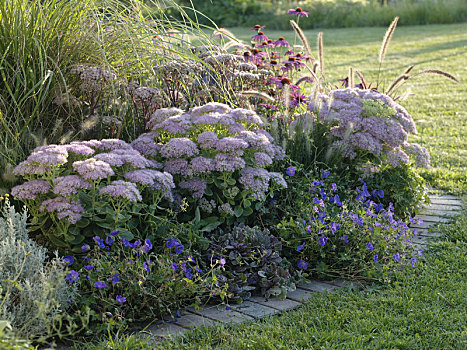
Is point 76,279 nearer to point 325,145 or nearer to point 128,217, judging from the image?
point 128,217

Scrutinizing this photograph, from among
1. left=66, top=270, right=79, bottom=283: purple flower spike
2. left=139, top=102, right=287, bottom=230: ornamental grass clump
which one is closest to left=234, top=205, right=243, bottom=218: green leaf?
left=139, top=102, right=287, bottom=230: ornamental grass clump

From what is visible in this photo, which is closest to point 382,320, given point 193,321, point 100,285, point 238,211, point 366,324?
point 366,324

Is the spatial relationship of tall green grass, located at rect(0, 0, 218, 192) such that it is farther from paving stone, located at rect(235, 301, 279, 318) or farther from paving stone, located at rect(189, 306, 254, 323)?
paving stone, located at rect(235, 301, 279, 318)

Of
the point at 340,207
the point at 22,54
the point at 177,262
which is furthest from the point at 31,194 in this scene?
the point at 340,207

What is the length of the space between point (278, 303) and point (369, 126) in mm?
1879

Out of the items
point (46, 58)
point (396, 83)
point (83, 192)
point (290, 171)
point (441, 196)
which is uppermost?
point (46, 58)

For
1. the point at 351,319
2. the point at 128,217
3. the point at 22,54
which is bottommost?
the point at 351,319

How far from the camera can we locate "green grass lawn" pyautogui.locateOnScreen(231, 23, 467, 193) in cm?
651

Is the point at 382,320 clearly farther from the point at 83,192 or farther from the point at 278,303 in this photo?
the point at 83,192

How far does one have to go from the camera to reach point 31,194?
3084mm

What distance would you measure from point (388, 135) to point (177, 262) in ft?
7.21

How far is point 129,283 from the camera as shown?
3.00m

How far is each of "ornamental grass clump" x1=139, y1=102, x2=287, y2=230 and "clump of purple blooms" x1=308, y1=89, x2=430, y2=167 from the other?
82cm

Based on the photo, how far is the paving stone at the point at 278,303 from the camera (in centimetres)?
327
